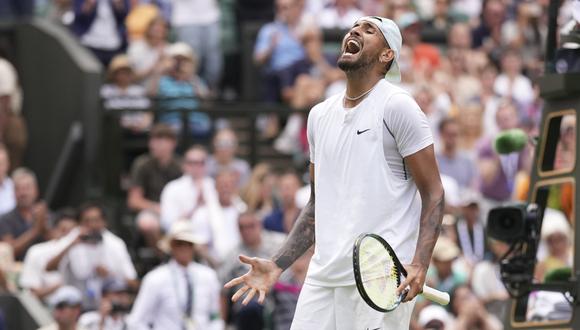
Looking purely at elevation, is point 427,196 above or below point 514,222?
above

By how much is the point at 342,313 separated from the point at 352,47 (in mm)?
1222

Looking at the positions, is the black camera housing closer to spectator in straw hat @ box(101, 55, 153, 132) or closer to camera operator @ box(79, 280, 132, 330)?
camera operator @ box(79, 280, 132, 330)

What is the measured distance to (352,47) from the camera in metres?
7.22

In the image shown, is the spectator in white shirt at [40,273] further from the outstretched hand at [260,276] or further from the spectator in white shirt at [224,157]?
the outstretched hand at [260,276]

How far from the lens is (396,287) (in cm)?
686

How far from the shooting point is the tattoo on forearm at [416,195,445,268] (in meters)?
6.96

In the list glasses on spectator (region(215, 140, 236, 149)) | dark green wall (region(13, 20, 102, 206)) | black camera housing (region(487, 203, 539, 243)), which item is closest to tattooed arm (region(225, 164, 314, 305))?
black camera housing (region(487, 203, 539, 243))

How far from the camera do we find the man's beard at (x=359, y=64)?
7184 millimetres

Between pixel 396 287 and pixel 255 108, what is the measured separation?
34.7 ft

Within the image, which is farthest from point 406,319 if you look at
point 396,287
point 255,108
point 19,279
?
point 255,108

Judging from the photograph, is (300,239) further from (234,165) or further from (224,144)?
(234,165)

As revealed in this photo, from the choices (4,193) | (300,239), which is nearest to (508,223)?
(300,239)

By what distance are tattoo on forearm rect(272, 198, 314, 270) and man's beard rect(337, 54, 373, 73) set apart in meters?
0.78

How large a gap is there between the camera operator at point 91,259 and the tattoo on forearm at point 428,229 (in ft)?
24.0
